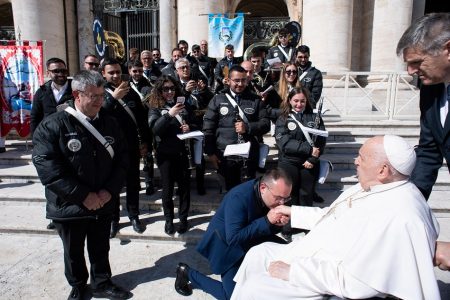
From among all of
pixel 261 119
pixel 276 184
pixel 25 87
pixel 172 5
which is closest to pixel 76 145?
pixel 276 184

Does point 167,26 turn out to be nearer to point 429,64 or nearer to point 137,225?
point 137,225

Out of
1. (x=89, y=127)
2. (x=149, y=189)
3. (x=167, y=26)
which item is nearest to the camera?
(x=89, y=127)

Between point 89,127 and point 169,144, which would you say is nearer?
point 89,127

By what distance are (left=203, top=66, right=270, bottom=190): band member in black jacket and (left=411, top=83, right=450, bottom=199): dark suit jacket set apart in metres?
2.25

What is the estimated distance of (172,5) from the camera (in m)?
12.9

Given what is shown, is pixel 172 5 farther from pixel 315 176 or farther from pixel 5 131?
pixel 315 176

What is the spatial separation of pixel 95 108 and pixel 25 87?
548 cm

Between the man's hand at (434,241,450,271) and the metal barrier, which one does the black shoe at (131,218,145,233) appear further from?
the metal barrier

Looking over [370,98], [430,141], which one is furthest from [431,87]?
[370,98]

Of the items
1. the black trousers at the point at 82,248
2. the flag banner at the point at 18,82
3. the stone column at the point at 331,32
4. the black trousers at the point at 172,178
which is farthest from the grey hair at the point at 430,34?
the stone column at the point at 331,32

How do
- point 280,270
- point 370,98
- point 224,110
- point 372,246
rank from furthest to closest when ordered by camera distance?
point 370,98
point 224,110
point 280,270
point 372,246

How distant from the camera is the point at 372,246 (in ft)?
6.42

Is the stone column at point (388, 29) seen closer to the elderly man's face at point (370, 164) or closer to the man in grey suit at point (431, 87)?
the man in grey suit at point (431, 87)

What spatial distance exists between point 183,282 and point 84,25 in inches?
527
